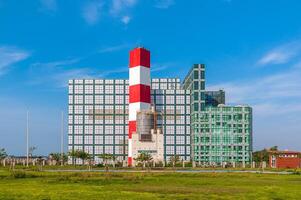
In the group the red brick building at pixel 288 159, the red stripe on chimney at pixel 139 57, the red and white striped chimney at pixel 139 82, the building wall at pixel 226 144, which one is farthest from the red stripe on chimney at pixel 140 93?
the red brick building at pixel 288 159

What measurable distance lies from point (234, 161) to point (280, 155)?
32562mm

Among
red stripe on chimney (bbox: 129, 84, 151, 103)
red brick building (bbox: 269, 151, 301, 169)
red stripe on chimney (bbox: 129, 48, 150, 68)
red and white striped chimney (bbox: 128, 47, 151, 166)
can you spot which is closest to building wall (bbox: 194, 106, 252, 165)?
red brick building (bbox: 269, 151, 301, 169)

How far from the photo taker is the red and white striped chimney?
583 feet

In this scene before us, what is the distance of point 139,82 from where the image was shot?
176 metres

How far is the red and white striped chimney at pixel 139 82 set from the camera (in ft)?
583

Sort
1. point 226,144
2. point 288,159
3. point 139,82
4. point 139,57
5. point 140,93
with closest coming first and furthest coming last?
point 288,159, point 139,82, point 140,93, point 139,57, point 226,144

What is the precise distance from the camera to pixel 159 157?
184875 mm

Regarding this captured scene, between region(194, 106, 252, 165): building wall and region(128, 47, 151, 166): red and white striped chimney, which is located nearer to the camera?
region(128, 47, 151, 166): red and white striped chimney

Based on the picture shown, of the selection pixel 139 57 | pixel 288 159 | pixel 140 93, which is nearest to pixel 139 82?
pixel 140 93

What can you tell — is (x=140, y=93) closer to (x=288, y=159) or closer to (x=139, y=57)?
(x=139, y=57)

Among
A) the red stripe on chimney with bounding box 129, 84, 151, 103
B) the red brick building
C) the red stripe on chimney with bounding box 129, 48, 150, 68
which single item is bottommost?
the red brick building

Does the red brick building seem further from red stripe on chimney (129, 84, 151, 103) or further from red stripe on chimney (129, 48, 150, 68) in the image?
red stripe on chimney (129, 48, 150, 68)

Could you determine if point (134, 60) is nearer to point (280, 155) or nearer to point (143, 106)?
point (143, 106)

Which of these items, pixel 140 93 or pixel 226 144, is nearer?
pixel 140 93
